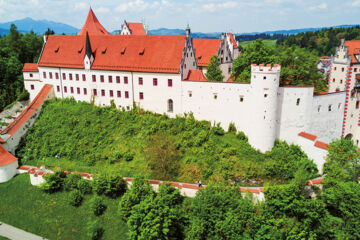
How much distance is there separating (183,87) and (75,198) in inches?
758

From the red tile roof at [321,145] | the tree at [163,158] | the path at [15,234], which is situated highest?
the red tile roof at [321,145]

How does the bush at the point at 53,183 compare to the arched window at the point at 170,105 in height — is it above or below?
below

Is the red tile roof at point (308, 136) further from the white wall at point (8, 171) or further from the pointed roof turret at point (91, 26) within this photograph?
the pointed roof turret at point (91, 26)

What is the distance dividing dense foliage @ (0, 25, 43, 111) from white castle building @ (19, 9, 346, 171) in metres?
5.31

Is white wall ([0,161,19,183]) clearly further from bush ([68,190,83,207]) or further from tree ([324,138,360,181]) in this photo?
tree ([324,138,360,181])

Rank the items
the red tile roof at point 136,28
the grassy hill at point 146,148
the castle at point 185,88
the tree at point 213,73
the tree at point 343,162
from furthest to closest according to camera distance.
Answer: the red tile roof at point 136,28
the tree at point 213,73
the castle at point 185,88
the grassy hill at point 146,148
the tree at point 343,162

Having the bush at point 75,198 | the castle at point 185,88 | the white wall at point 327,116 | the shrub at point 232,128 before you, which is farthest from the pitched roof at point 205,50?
the bush at point 75,198

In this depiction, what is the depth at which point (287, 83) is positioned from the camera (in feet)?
134

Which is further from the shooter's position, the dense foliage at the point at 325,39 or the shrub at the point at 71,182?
the dense foliage at the point at 325,39

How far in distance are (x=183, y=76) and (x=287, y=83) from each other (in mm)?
14449

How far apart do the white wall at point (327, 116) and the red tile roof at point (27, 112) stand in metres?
40.1

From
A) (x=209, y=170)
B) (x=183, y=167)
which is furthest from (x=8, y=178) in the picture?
(x=209, y=170)

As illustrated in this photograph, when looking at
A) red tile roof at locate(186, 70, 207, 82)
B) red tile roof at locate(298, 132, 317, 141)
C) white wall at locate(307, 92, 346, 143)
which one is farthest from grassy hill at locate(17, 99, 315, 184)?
red tile roof at locate(186, 70, 207, 82)

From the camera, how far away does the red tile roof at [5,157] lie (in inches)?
1458
